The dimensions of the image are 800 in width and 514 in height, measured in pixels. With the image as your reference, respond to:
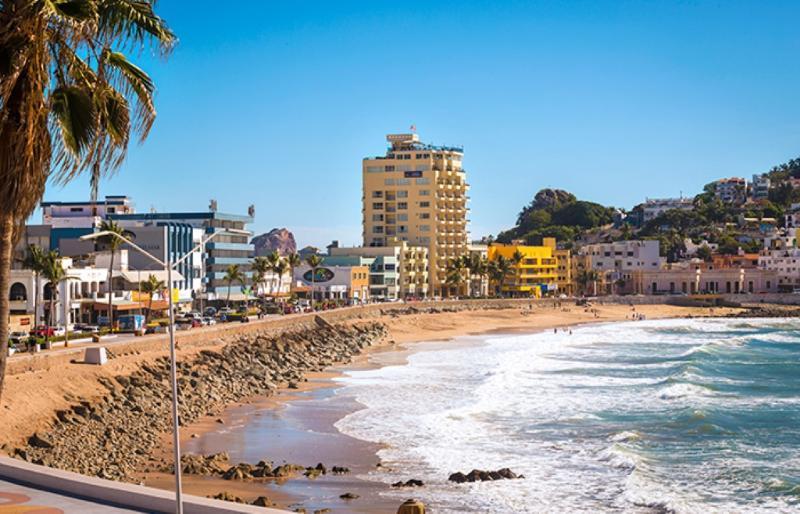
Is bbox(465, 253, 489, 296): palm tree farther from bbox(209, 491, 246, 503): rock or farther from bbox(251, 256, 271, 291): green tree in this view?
bbox(209, 491, 246, 503): rock

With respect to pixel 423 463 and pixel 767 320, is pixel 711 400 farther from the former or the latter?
pixel 767 320

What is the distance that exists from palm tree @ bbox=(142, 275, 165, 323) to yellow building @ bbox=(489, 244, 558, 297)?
7513 cm

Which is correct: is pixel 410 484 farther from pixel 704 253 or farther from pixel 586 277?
pixel 704 253

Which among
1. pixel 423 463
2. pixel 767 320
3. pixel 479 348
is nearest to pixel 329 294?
pixel 479 348

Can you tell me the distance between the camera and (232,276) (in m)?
88.6

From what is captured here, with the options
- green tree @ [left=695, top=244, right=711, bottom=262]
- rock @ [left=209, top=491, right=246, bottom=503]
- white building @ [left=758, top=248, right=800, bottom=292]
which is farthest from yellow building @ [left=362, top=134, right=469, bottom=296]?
rock @ [left=209, top=491, right=246, bottom=503]

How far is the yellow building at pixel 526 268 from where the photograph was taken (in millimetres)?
140750

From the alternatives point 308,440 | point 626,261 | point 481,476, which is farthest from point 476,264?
point 481,476

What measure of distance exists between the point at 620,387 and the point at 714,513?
25.2 meters

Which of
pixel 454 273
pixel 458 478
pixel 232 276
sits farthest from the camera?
pixel 454 273

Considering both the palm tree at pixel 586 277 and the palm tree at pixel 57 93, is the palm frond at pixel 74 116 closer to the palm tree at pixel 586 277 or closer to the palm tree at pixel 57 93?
the palm tree at pixel 57 93

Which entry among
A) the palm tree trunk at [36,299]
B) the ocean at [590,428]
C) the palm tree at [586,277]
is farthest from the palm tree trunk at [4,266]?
the palm tree at [586,277]

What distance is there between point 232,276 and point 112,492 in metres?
72.3

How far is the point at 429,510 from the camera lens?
2500 cm
